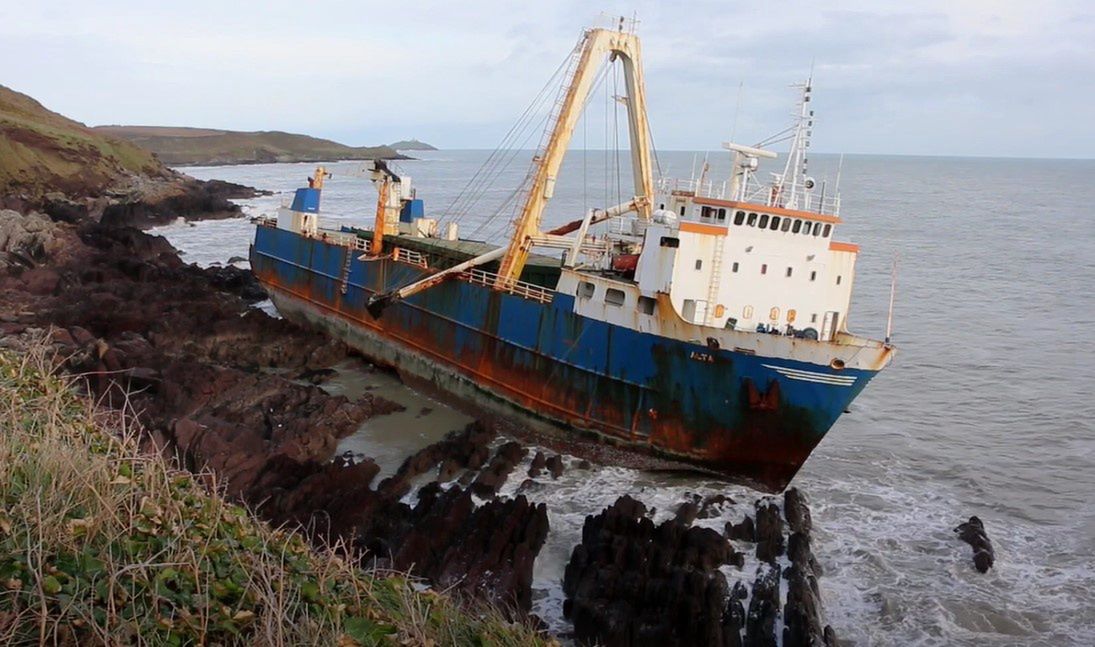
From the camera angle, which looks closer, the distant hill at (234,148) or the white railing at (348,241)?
the white railing at (348,241)

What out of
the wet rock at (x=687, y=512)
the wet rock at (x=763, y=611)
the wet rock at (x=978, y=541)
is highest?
the wet rock at (x=978, y=541)

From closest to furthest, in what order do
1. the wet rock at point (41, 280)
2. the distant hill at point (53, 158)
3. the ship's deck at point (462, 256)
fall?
the ship's deck at point (462, 256)
the wet rock at point (41, 280)
the distant hill at point (53, 158)

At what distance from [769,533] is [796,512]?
1221 mm

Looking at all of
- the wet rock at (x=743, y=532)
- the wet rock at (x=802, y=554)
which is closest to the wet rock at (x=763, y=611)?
the wet rock at (x=802, y=554)

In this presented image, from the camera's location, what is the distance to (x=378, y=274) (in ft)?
65.5

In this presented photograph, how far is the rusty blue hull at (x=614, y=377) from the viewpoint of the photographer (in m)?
13.3

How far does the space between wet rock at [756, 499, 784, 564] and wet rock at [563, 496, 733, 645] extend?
2.17 ft

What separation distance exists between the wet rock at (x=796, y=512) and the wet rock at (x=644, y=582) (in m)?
1.98

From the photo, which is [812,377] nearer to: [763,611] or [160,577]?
[763,611]

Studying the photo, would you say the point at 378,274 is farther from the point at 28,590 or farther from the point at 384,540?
the point at 28,590

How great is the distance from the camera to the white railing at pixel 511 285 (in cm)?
1627

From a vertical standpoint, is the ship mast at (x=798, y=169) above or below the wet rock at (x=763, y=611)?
above

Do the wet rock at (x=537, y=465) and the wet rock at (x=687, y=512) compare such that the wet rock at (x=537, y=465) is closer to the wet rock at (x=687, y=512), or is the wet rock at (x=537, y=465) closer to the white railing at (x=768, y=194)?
the wet rock at (x=687, y=512)

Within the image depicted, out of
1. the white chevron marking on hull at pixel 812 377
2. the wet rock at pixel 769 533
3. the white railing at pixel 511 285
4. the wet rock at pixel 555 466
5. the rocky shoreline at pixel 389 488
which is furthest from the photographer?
the white railing at pixel 511 285
